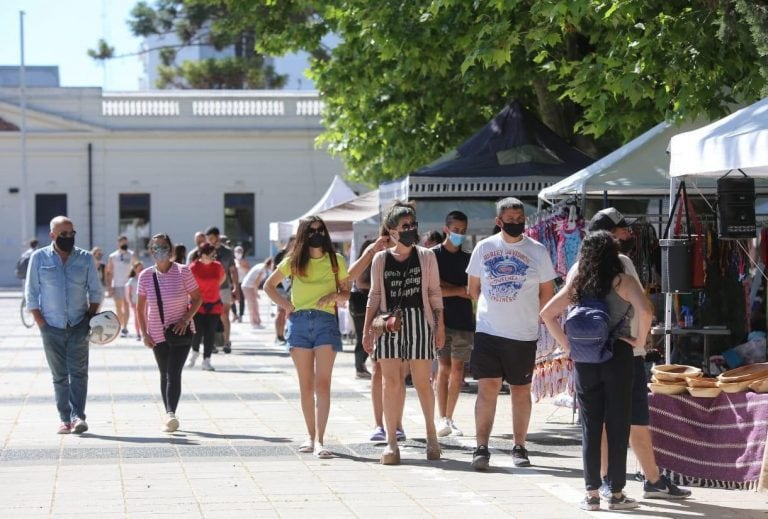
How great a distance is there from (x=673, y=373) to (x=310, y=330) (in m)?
2.61

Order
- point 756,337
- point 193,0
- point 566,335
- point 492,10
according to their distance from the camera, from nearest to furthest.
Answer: point 566,335
point 756,337
point 492,10
point 193,0

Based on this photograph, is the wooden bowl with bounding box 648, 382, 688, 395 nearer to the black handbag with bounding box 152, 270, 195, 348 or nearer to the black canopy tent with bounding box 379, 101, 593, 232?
the black handbag with bounding box 152, 270, 195, 348

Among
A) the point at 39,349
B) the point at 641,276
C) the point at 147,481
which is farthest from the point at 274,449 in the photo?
the point at 39,349

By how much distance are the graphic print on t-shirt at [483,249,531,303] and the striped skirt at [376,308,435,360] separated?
1.94 feet

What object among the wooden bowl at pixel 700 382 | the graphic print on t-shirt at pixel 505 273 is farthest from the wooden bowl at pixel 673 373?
the graphic print on t-shirt at pixel 505 273

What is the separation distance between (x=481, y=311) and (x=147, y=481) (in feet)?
8.16

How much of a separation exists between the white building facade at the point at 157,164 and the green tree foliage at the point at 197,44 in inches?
113

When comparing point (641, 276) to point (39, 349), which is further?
point (39, 349)

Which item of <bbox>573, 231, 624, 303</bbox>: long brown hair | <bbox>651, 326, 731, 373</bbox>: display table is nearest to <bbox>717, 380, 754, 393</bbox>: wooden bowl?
<bbox>651, 326, 731, 373</bbox>: display table

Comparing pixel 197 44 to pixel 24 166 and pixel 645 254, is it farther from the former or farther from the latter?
pixel 645 254

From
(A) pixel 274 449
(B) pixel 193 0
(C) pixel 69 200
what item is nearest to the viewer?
(A) pixel 274 449

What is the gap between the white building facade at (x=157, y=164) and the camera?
45031mm

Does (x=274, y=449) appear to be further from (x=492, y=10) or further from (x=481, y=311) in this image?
(x=492, y=10)

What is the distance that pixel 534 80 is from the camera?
17.5 meters
